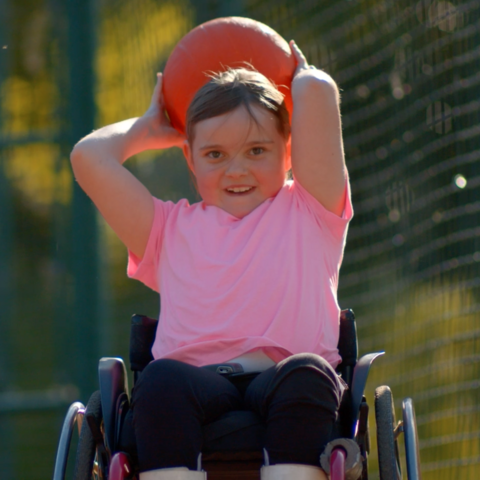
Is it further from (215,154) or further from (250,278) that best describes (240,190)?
(250,278)

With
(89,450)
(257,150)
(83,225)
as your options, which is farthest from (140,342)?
(83,225)

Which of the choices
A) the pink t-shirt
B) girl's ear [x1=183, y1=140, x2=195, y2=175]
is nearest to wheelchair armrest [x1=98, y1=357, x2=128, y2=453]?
the pink t-shirt

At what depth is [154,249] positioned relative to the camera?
2439mm

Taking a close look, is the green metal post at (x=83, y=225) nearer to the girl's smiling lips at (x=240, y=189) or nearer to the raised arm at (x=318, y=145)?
the girl's smiling lips at (x=240, y=189)

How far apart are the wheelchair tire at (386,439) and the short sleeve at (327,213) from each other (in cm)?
48

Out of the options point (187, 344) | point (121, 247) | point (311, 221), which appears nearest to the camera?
point (187, 344)

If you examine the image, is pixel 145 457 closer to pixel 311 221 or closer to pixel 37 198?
pixel 311 221

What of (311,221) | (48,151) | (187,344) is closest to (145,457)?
(187,344)

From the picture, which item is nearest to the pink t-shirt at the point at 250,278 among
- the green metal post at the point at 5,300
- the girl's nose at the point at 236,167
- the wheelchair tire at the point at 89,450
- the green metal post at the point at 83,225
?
the girl's nose at the point at 236,167

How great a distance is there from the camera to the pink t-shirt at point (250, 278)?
6.95ft

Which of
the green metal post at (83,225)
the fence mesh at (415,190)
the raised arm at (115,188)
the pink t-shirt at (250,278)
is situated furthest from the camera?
the fence mesh at (415,190)

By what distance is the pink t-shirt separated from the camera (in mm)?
2119

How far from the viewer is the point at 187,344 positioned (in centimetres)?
214

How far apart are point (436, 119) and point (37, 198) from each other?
79.1 inches
